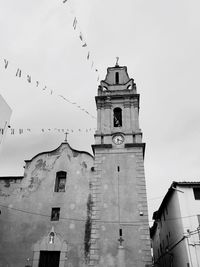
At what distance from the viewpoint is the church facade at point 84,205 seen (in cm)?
1670

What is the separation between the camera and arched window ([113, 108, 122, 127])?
73.6 feet

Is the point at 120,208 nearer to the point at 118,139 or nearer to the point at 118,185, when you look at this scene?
the point at 118,185

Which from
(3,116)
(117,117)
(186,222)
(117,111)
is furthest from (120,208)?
(3,116)

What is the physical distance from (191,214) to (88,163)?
332 inches

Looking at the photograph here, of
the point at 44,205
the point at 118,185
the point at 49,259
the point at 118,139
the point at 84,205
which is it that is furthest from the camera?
the point at 118,139

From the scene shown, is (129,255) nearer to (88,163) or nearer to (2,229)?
(88,163)

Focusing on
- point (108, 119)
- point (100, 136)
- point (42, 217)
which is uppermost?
point (108, 119)

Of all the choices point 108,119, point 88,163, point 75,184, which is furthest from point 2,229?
point 108,119

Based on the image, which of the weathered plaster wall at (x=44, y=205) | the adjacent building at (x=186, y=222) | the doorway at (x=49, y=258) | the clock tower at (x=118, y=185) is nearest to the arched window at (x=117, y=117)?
the clock tower at (x=118, y=185)

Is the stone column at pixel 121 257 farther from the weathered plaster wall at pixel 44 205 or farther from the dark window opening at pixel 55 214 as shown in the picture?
the dark window opening at pixel 55 214

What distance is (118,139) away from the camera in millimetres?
21156

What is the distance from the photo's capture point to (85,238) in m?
17.2

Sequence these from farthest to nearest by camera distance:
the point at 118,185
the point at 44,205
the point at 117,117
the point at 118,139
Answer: the point at 117,117
the point at 118,139
the point at 44,205
the point at 118,185

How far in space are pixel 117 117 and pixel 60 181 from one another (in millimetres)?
7568
